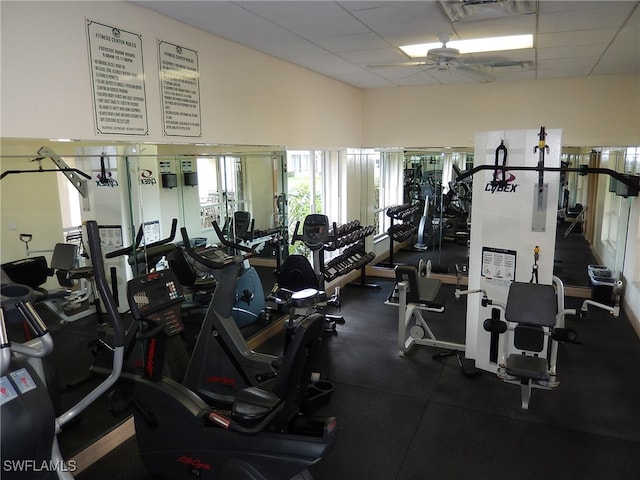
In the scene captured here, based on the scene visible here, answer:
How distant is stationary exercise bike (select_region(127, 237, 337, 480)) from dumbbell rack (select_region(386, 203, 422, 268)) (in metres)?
4.88

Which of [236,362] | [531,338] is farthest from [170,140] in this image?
[531,338]

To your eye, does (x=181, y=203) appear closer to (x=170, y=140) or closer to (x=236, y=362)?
(x=170, y=140)

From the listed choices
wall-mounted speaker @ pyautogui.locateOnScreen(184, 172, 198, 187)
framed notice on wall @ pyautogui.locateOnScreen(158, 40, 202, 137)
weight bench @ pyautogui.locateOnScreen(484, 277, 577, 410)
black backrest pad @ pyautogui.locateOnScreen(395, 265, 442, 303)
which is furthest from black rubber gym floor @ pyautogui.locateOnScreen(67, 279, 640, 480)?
framed notice on wall @ pyautogui.locateOnScreen(158, 40, 202, 137)

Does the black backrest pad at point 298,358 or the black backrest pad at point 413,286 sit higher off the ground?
the black backrest pad at point 298,358

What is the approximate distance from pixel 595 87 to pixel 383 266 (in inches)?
148

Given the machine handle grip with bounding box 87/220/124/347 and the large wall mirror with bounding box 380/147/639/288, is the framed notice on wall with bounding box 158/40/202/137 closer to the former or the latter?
the machine handle grip with bounding box 87/220/124/347

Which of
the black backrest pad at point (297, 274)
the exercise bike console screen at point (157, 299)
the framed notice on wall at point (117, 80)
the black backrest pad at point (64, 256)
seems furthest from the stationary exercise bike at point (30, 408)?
the black backrest pad at point (297, 274)

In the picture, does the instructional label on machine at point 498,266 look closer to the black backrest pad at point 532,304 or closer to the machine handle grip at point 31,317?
the black backrest pad at point 532,304

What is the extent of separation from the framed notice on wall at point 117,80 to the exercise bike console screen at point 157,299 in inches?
39.6

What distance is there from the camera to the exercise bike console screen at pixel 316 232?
196 inches

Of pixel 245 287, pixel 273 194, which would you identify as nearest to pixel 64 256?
pixel 245 287

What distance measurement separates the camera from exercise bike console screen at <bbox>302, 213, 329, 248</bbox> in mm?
4977

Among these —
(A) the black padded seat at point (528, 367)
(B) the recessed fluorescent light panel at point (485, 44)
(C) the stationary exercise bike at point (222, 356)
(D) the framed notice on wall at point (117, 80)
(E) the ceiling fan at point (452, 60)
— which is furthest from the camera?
(B) the recessed fluorescent light panel at point (485, 44)

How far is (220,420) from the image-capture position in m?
2.47
